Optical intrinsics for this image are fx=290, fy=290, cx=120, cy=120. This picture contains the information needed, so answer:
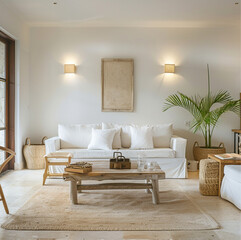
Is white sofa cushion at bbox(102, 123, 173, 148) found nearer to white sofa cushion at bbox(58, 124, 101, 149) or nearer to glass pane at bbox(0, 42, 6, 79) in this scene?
white sofa cushion at bbox(58, 124, 101, 149)

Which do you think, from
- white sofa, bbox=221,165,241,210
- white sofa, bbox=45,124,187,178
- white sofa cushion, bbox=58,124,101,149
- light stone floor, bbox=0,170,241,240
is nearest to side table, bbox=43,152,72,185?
light stone floor, bbox=0,170,241,240

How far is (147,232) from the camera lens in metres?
2.64

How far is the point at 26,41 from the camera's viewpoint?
5668 mm

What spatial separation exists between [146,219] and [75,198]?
929 millimetres

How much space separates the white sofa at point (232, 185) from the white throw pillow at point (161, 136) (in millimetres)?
A: 1715

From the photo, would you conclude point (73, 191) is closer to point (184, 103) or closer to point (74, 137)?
point (74, 137)

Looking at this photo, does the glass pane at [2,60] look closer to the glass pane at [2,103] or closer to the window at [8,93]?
the window at [8,93]

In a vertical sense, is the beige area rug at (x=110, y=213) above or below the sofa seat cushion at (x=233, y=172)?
below

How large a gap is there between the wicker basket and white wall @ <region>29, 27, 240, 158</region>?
0.50m

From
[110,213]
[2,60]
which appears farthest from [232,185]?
[2,60]

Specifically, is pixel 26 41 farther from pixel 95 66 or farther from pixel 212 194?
pixel 212 194

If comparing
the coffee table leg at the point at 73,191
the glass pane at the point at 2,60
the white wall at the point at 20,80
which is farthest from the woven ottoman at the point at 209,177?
the glass pane at the point at 2,60

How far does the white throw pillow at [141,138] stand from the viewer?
5055 millimetres

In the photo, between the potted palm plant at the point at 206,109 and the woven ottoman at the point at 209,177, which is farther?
the potted palm plant at the point at 206,109
